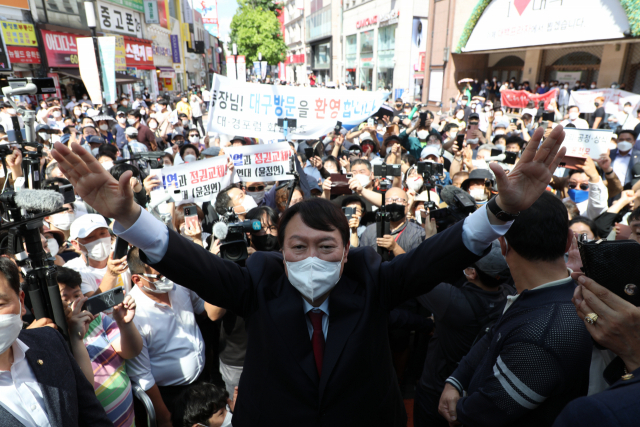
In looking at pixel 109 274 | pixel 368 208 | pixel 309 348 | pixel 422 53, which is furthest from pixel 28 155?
pixel 422 53

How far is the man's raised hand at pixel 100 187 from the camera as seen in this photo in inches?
53.1

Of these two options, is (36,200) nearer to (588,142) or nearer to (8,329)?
(8,329)

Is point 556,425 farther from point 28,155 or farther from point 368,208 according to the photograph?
point 368,208

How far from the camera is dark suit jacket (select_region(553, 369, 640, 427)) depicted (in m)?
0.96

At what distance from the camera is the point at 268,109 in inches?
248

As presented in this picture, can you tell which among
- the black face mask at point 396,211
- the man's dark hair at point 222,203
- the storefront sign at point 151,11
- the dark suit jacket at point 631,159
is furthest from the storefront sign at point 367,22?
the black face mask at point 396,211

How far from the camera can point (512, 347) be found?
1.59m

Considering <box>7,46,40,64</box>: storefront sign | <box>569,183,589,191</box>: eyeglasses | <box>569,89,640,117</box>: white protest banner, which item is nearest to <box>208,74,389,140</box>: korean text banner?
<box>569,183,589,191</box>: eyeglasses

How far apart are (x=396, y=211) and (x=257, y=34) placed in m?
47.0

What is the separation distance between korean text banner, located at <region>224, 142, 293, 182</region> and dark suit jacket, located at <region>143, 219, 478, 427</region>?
3642 millimetres

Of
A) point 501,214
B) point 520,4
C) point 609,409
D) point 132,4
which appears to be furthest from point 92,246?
point 132,4

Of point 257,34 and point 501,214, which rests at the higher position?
point 257,34

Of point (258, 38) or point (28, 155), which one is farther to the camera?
point (258, 38)

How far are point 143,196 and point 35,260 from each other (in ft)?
6.79
